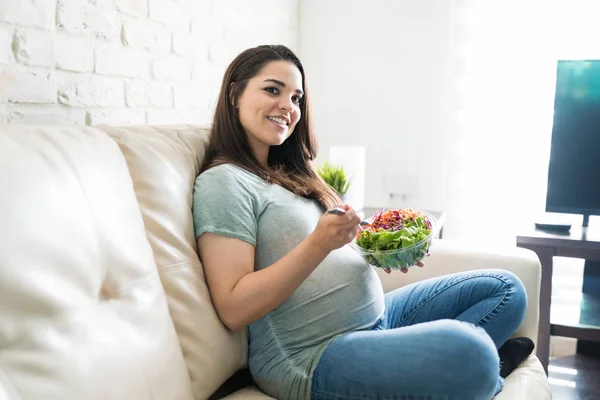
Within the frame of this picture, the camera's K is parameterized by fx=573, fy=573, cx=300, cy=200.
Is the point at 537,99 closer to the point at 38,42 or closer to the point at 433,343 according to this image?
the point at 433,343

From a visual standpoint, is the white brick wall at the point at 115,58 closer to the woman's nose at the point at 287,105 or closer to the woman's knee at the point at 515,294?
the woman's nose at the point at 287,105

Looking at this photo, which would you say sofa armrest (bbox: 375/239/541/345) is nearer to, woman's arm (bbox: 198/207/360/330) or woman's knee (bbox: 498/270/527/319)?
woman's knee (bbox: 498/270/527/319)

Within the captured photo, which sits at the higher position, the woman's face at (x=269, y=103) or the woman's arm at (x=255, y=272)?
the woman's face at (x=269, y=103)

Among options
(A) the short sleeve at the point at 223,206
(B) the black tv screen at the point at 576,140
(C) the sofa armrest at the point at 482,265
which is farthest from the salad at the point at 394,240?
(B) the black tv screen at the point at 576,140

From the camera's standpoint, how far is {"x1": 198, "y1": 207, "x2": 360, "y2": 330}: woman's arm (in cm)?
112

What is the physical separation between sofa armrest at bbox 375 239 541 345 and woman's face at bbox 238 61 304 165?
0.60 m

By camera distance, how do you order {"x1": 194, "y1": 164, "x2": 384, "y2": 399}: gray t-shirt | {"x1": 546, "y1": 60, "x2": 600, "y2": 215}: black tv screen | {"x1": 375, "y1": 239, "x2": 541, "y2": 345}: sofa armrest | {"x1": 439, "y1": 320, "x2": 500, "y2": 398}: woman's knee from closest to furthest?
{"x1": 439, "y1": 320, "x2": 500, "y2": 398}: woman's knee → {"x1": 194, "y1": 164, "x2": 384, "y2": 399}: gray t-shirt → {"x1": 375, "y1": 239, "x2": 541, "y2": 345}: sofa armrest → {"x1": 546, "y1": 60, "x2": 600, "y2": 215}: black tv screen

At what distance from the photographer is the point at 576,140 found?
6.98 ft

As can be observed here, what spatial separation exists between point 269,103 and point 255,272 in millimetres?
458

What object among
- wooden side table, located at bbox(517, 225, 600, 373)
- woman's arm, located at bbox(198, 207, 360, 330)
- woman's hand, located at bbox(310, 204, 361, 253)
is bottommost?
wooden side table, located at bbox(517, 225, 600, 373)

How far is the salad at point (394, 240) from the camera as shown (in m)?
1.28

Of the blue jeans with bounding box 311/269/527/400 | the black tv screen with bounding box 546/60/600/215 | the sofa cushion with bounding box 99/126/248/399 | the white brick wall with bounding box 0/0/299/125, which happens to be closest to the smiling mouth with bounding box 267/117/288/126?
the sofa cushion with bounding box 99/126/248/399

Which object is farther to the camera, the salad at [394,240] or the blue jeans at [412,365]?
the salad at [394,240]

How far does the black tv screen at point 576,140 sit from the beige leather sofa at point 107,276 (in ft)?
3.32
